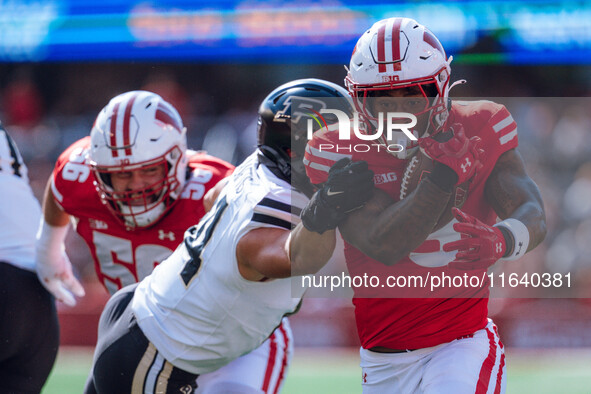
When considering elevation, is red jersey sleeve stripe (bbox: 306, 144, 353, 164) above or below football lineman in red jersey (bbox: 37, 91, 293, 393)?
above

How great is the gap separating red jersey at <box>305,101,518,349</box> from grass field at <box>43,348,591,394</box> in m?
2.44

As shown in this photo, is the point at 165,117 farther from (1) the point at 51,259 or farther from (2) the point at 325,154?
(2) the point at 325,154

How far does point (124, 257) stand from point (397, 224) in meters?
1.64

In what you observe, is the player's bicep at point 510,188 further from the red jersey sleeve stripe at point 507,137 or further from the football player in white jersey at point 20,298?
the football player in white jersey at point 20,298

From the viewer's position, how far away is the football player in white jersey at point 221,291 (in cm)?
243

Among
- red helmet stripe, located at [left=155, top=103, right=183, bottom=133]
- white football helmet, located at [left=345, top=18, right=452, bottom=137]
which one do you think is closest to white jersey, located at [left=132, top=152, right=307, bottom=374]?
white football helmet, located at [left=345, top=18, right=452, bottom=137]

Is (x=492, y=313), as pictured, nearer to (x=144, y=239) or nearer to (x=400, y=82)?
(x=144, y=239)

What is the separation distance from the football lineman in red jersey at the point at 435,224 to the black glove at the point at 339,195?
0.04 ft

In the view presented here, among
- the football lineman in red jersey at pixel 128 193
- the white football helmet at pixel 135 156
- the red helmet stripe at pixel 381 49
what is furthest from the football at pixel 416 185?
the white football helmet at pixel 135 156

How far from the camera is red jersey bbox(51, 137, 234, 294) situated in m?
3.34

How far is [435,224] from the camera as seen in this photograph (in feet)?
7.25

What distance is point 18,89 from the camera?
842 centimetres

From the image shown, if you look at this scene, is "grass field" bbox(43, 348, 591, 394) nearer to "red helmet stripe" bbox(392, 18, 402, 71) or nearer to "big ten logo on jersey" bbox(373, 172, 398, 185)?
"big ten logo on jersey" bbox(373, 172, 398, 185)

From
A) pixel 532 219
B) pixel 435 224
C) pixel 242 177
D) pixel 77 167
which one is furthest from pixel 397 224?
pixel 77 167
